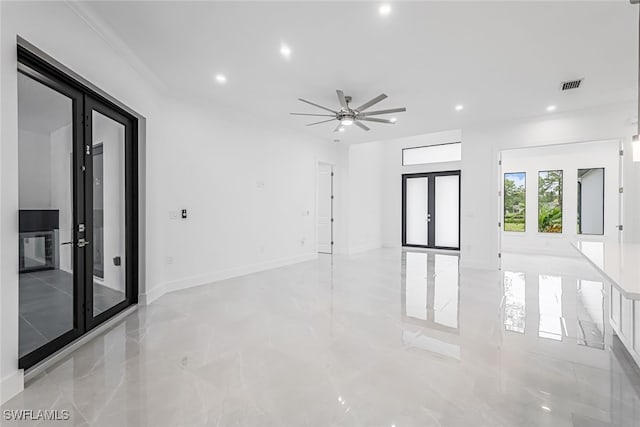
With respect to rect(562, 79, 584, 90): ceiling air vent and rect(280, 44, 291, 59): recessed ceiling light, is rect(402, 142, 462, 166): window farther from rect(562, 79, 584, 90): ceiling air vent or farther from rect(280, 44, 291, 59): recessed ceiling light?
rect(280, 44, 291, 59): recessed ceiling light

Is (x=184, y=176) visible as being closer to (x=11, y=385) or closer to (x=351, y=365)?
(x=11, y=385)

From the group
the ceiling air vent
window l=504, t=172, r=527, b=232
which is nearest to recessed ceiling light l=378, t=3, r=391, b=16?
the ceiling air vent

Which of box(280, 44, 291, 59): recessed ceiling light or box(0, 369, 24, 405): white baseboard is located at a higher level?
box(280, 44, 291, 59): recessed ceiling light

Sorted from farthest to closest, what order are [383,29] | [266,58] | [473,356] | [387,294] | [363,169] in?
[363,169], [387,294], [266,58], [383,29], [473,356]

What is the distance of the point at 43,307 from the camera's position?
263 cm

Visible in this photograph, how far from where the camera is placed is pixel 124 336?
3057 mm

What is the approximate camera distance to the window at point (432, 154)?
8867 mm

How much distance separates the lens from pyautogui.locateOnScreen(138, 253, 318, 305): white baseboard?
419 cm

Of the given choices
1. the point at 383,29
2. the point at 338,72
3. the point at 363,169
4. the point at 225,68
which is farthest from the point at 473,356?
the point at 363,169

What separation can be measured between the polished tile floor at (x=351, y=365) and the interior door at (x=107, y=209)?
36cm

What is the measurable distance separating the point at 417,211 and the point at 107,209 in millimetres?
8332

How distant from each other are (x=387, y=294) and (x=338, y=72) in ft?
10.4

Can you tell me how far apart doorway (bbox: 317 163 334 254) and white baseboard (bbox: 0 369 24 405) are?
6741 mm

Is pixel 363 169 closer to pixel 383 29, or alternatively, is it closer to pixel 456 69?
pixel 456 69
